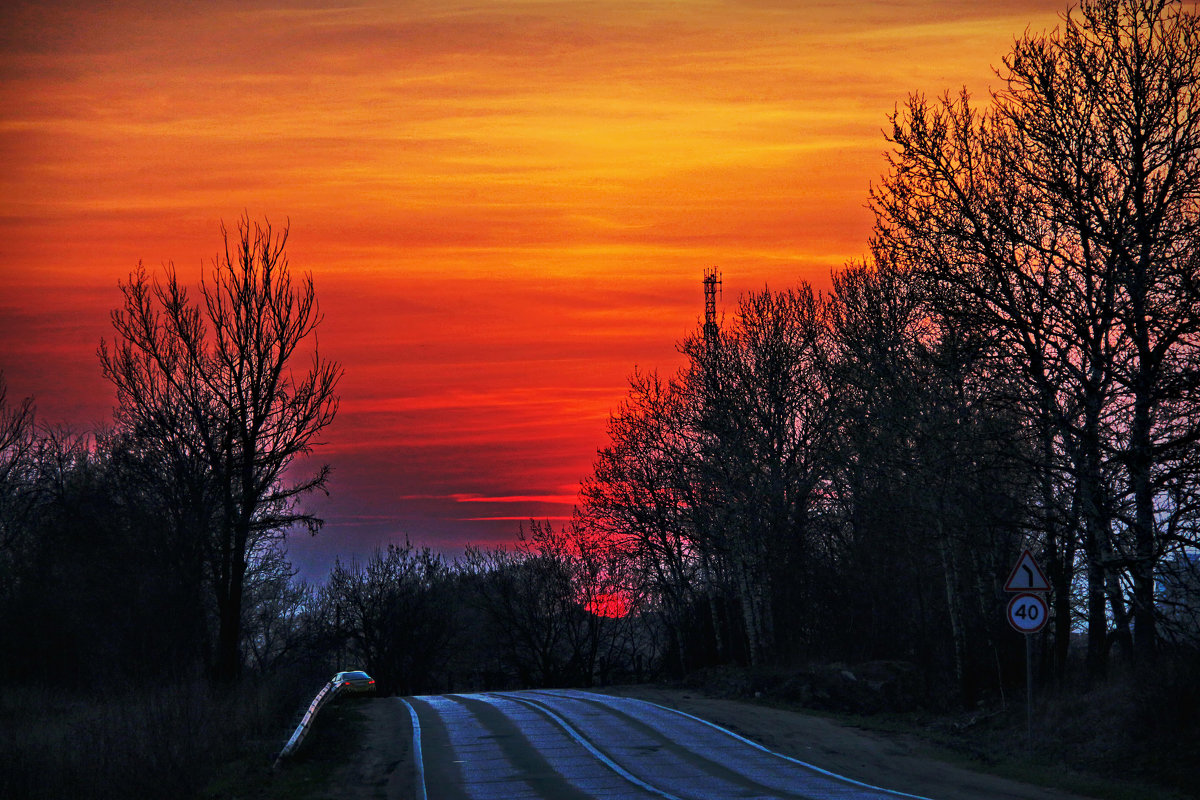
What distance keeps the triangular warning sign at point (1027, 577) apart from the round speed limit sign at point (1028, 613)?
177 millimetres

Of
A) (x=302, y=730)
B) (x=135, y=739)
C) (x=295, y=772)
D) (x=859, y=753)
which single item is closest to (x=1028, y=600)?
(x=859, y=753)

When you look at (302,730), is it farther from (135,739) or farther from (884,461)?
(884,461)

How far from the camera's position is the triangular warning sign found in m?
18.9

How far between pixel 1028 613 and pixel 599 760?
315 inches

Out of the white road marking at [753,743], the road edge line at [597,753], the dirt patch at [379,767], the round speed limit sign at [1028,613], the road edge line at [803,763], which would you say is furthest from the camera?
the round speed limit sign at [1028,613]

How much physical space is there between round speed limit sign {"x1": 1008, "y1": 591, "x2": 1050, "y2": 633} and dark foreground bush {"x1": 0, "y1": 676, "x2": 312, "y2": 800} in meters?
13.5

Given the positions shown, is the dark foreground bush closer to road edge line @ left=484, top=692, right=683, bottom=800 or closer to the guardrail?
the guardrail

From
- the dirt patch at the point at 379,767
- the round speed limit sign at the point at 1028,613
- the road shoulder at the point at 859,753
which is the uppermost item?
the round speed limit sign at the point at 1028,613

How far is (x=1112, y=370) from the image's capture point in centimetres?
2048

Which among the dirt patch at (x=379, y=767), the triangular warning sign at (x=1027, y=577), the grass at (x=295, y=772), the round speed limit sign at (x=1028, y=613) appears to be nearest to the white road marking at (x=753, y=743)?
the round speed limit sign at (x=1028, y=613)

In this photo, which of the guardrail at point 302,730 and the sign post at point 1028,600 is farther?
the sign post at point 1028,600

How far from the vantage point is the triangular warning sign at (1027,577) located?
1894 centimetres

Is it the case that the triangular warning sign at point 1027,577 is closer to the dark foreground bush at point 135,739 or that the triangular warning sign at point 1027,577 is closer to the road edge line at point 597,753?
the road edge line at point 597,753

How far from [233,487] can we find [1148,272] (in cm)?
2627
